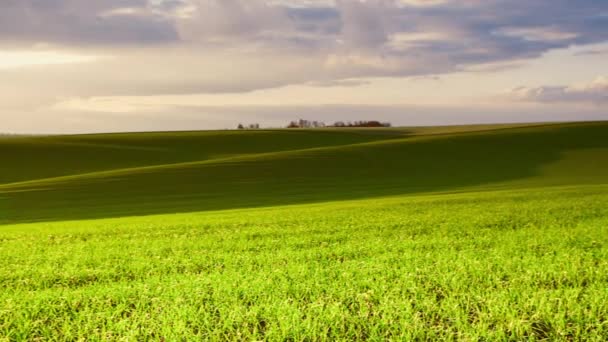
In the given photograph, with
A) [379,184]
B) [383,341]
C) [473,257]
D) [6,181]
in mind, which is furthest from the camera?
[6,181]

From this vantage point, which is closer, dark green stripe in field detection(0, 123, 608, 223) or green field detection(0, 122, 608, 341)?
green field detection(0, 122, 608, 341)

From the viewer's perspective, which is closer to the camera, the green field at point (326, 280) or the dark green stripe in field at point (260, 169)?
the green field at point (326, 280)

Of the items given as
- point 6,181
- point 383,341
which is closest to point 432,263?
point 383,341

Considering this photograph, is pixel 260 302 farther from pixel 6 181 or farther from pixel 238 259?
pixel 6 181

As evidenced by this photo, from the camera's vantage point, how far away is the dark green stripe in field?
1729 inches

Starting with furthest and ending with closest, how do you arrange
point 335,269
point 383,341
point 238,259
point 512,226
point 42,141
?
point 42,141
point 512,226
point 238,259
point 335,269
point 383,341

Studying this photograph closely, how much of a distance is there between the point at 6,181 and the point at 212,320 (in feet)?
209

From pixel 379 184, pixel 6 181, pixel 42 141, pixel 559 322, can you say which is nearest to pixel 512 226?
pixel 559 322

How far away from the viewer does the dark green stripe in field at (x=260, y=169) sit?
43.9m

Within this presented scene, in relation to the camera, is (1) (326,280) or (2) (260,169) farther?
(2) (260,169)

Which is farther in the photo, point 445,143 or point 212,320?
point 445,143

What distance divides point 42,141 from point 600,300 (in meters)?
92.1

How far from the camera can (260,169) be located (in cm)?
5938

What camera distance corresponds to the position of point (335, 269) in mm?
9008
